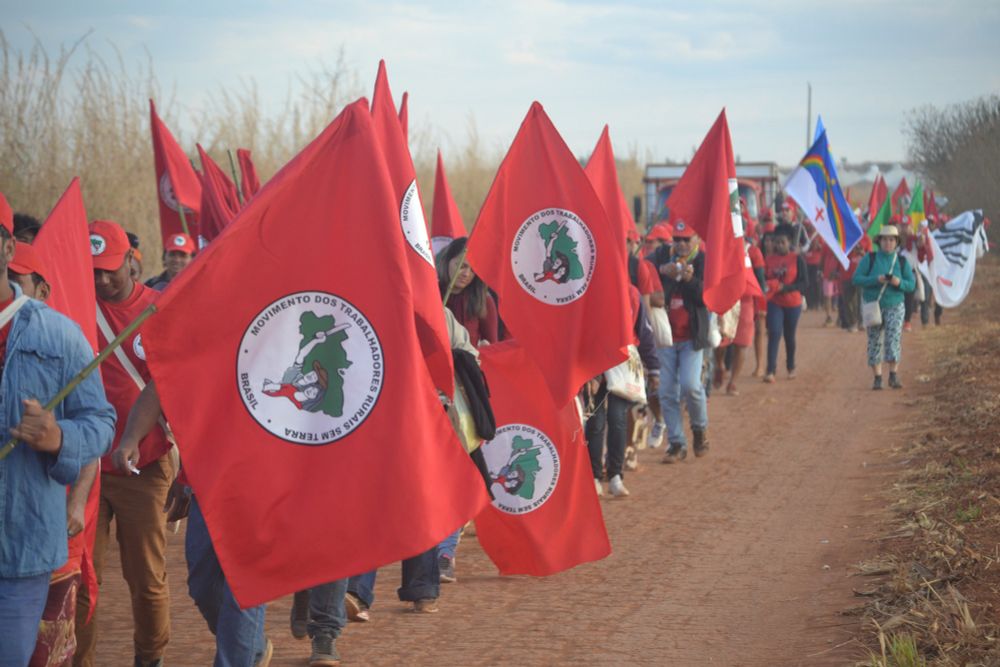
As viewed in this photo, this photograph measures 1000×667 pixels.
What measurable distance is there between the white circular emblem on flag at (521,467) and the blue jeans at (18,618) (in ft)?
13.5

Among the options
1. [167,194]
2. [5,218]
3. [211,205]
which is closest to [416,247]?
[5,218]

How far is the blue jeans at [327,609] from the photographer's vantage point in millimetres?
6301

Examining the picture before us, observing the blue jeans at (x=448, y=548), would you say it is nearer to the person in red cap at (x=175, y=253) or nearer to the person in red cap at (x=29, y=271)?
the person in red cap at (x=175, y=253)

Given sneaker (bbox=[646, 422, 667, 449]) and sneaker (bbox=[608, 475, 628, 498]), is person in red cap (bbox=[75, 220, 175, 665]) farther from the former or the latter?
sneaker (bbox=[646, 422, 667, 449])

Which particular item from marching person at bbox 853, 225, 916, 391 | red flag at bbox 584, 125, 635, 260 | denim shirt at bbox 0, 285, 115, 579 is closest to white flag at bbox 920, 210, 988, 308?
marching person at bbox 853, 225, 916, 391

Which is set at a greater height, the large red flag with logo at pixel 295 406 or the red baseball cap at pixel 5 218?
the red baseball cap at pixel 5 218

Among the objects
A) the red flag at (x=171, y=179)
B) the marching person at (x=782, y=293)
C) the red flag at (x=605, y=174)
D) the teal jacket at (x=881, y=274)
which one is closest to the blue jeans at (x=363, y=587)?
the red flag at (x=605, y=174)

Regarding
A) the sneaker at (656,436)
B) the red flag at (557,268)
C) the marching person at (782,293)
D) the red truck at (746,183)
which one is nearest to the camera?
the red flag at (557,268)

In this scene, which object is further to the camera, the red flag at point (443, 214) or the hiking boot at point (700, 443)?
the hiking boot at point (700, 443)

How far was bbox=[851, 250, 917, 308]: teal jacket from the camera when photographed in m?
17.1

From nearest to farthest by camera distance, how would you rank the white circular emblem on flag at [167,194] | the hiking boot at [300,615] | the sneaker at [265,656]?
the sneaker at [265,656] < the hiking boot at [300,615] < the white circular emblem on flag at [167,194]

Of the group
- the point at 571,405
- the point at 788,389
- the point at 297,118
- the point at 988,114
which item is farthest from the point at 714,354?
the point at 988,114

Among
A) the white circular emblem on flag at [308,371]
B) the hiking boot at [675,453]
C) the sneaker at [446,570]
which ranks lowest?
the hiking boot at [675,453]

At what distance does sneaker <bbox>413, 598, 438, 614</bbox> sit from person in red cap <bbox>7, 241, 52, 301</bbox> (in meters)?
2.96
